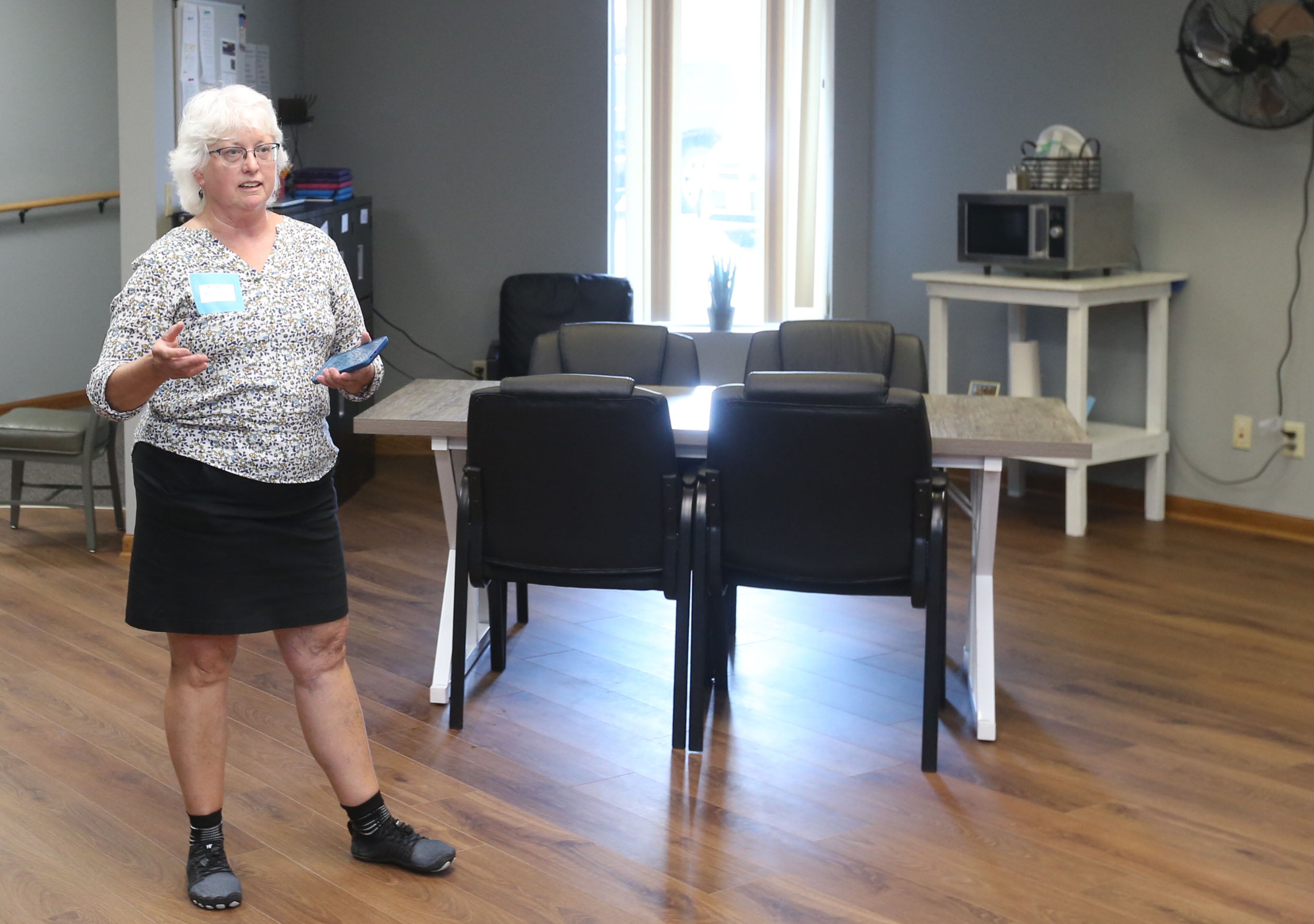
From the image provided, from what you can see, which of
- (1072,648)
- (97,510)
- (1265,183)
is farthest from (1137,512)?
(97,510)

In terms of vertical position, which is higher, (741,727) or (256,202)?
(256,202)

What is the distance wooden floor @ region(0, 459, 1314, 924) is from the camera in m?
2.66

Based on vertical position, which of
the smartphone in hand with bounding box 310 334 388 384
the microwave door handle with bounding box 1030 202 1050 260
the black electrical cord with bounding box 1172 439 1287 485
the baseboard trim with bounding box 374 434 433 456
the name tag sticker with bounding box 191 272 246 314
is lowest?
the baseboard trim with bounding box 374 434 433 456

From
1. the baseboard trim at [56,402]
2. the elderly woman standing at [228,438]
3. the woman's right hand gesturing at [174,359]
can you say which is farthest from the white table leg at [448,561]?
the baseboard trim at [56,402]

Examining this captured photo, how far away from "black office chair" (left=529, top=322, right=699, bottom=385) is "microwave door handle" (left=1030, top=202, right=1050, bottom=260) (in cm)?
189

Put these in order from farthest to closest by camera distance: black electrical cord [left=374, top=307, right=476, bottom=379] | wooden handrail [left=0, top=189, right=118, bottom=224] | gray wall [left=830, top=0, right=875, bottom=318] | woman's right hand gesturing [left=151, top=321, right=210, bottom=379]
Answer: wooden handrail [left=0, top=189, right=118, bottom=224] < black electrical cord [left=374, top=307, right=476, bottom=379] < gray wall [left=830, top=0, right=875, bottom=318] < woman's right hand gesturing [left=151, top=321, right=210, bottom=379]

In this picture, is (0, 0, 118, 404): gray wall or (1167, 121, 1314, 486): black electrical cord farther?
(0, 0, 118, 404): gray wall

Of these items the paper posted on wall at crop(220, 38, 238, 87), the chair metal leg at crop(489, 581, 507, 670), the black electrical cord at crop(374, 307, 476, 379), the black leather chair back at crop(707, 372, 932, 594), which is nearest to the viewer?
the black leather chair back at crop(707, 372, 932, 594)

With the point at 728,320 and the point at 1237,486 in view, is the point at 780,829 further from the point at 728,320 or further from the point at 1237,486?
the point at 728,320

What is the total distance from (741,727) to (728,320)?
3373 mm

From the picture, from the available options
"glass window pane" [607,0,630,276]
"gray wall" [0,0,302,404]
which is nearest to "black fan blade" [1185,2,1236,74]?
"glass window pane" [607,0,630,276]

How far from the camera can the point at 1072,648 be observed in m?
4.11

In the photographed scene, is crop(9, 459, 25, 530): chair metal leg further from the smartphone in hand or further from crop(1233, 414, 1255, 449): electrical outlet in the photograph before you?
crop(1233, 414, 1255, 449): electrical outlet

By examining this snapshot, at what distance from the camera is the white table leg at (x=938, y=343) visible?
5.87 meters
